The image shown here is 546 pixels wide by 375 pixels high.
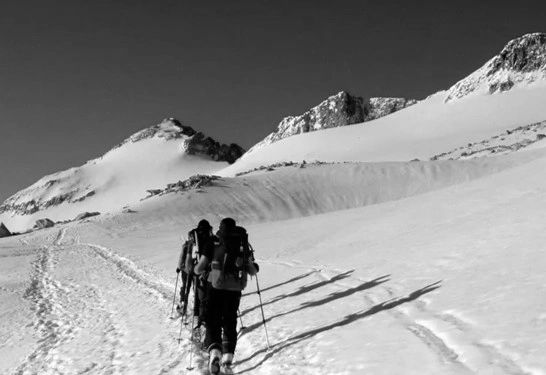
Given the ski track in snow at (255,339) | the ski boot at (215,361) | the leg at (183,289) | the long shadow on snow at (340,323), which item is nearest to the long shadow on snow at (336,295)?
the ski track in snow at (255,339)

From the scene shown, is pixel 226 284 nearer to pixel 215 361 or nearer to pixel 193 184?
pixel 215 361

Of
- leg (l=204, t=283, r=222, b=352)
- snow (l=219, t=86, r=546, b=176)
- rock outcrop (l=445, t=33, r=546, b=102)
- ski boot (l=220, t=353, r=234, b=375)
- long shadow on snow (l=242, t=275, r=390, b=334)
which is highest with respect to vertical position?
rock outcrop (l=445, t=33, r=546, b=102)

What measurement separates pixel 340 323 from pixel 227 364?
99.0 inches

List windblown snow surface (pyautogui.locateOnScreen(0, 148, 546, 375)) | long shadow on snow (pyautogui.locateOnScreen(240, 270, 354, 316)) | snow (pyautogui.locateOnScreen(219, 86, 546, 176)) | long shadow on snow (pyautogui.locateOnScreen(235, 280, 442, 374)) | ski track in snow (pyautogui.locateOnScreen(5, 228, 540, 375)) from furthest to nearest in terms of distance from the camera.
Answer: snow (pyautogui.locateOnScreen(219, 86, 546, 176)) < long shadow on snow (pyautogui.locateOnScreen(240, 270, 354, 316)) < long shadow on snow (pyautogui.locateOnScreen(235, 280, 442, 374)) < windblown snow surface (pyautogui.locateOnScreen(0, 148, 546, 375)) < ski track in snow (pyautogui.locateOnScreen(5, 228, 540, 375))

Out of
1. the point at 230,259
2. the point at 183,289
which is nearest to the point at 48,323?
the point at 183,289

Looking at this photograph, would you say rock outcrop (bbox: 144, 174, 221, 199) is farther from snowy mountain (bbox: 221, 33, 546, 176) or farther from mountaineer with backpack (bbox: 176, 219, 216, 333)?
snowy mountain (bbox: 221, 33, 546, 176)

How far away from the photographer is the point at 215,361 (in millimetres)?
7754

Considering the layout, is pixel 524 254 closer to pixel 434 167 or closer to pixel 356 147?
pixel 434 167

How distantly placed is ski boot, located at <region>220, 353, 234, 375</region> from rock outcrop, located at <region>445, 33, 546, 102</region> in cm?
17055

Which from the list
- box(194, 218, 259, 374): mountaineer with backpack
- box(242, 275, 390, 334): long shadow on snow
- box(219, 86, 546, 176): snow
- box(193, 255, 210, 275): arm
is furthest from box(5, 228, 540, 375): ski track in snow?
box(219, 86, 546, 176): snow

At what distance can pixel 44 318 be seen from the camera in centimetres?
1327

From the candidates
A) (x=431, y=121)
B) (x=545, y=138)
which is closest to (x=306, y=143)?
(x=431, y=121)

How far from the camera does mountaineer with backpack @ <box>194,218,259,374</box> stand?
318 inches

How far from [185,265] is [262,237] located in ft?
65.8
